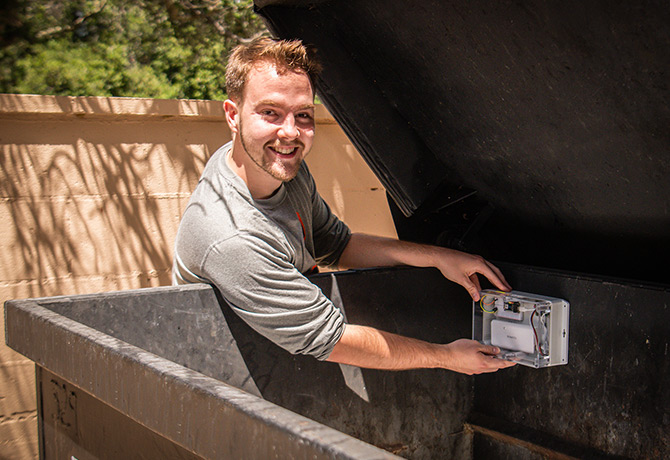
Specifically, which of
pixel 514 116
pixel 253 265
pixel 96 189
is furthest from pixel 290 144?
pixel 96 189

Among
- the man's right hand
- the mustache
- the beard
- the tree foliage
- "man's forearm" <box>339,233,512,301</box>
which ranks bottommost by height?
the man's right hand

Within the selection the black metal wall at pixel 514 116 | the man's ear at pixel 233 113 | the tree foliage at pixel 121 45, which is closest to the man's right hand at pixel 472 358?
the black metal wall at pixel 514 116

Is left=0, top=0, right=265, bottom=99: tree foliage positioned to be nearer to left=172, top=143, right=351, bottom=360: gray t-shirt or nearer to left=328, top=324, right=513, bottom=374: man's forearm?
left=172, top=143, right=351, bottom=360: gray t-shirt

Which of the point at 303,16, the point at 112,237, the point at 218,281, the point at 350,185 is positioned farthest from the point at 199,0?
the point at 218,281

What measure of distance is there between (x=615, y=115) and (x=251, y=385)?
1.24 metres

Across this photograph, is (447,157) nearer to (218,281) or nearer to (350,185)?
(218,281)

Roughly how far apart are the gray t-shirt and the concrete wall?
46.5 inches

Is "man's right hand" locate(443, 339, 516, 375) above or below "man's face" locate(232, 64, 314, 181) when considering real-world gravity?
below

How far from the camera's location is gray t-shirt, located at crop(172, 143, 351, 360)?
1.84m

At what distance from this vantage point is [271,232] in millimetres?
1961

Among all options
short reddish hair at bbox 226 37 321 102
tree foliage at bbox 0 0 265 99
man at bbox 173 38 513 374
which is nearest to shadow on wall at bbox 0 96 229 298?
man at bbox 173 38 513 374

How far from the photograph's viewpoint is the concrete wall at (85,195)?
114 inches

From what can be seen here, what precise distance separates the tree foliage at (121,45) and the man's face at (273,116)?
371 centimetres

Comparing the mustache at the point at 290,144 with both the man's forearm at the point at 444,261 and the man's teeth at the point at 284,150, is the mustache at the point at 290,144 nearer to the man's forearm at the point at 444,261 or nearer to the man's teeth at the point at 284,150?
the man's teeth at the point at 284,150
